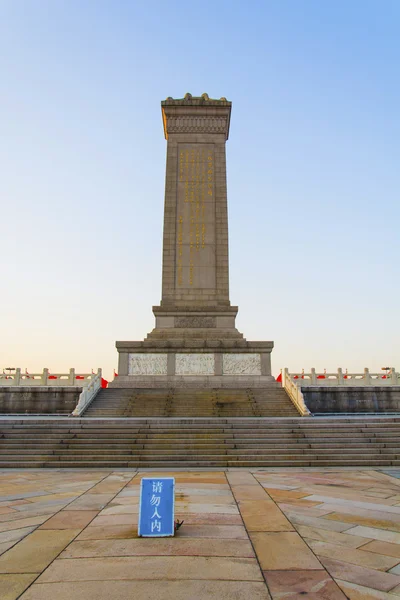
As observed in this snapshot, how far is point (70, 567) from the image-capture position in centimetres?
420

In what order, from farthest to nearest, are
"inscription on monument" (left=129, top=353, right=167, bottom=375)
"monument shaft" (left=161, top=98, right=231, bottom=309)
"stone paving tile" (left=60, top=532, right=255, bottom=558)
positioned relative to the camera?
1. "monument shaft" (left=161, top=98, right=231, bottom=309)
2. "inscription on monument" (left=129, top=353, right=167, bottom=375)
3. "stone paving tile" (left=60, top=532, right=255, bottom=558)

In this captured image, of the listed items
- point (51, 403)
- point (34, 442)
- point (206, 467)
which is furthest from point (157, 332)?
point (206, 467)

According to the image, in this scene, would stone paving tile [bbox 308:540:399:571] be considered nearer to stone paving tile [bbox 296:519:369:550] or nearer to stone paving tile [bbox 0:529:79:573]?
stone paving tile [bbox 296:519:369:550]

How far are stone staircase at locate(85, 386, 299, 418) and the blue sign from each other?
40.8 feet

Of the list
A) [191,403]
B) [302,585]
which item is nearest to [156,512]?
[302,585]

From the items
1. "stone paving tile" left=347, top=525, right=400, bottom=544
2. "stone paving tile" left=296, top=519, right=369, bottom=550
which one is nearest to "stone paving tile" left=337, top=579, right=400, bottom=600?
"stone paving tile" left=296, top=519, right=369, bottom=550

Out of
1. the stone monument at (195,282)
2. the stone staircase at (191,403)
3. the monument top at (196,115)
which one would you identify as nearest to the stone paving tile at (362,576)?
the stone staircase at (191,403)

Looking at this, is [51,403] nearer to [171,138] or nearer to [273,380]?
[273,380]

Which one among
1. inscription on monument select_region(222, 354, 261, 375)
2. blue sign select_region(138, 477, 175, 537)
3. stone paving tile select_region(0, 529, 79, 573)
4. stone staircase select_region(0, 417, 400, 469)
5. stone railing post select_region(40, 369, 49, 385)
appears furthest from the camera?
inscription on monument select_region(222, 354, 261, 375)

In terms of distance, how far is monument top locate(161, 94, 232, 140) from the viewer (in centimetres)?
2770

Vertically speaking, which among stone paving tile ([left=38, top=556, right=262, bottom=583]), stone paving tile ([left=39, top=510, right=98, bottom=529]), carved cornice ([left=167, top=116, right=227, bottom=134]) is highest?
carved cornice ([left=167, top=116, right=227, bottom=134])

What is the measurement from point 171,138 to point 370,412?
19.4 m

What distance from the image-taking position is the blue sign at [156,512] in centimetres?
494

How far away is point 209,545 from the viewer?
4805 mm
